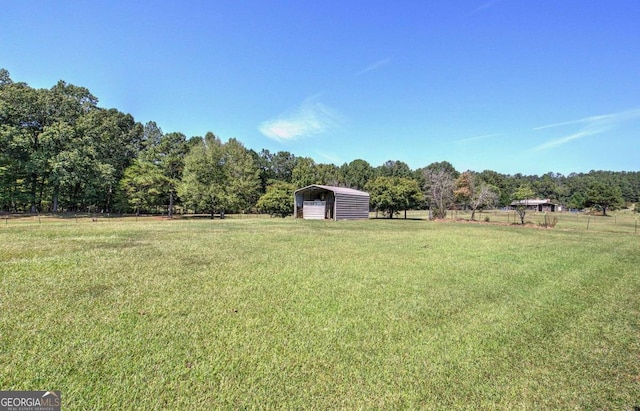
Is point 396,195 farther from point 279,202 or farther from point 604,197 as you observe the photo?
point 604,197

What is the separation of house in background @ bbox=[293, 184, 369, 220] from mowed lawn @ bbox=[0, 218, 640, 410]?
67.4ft

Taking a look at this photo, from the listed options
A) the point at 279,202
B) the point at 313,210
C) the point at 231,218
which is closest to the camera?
the point at 313,210

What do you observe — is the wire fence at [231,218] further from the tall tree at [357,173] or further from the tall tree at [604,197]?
the tall tree at [357,173]

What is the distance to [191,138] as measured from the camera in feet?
168

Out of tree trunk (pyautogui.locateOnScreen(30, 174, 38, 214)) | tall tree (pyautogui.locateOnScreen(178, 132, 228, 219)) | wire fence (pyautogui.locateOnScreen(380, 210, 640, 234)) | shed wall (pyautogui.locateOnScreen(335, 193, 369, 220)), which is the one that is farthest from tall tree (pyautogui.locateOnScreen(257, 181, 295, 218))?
tree trunk (pyautogui.locateOnScreen(30, 174, 38, 214))

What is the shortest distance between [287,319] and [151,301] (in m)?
2.25

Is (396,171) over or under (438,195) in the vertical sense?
over

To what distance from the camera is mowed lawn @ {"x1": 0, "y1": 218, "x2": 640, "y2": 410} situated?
8.90 feet

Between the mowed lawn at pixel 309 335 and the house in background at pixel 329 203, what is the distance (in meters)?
20.5

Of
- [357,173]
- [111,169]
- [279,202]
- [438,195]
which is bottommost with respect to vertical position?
[279,202]

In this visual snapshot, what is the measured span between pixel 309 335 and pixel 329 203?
1003 inches

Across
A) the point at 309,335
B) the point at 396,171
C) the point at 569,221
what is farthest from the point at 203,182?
the point at 396,171

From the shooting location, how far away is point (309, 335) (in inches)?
149

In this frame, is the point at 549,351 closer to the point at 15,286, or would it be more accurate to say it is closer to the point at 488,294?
the point at 488,294
